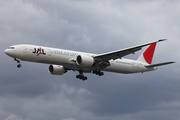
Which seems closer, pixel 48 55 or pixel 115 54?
pixel 48 55

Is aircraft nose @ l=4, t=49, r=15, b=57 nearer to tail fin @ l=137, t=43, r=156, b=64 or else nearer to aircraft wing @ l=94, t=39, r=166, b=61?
aircraft wing @ l=94, t=39, r=166, b=61

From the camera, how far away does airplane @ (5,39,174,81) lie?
152ft

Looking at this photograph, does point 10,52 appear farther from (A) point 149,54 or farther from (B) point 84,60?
(A) point 149,54

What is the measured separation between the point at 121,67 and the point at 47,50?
14679 mm

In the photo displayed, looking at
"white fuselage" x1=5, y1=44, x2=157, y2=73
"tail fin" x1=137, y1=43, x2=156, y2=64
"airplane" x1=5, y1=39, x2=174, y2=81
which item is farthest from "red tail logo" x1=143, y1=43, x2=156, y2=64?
"white fuselage" x1=5, y1=44, x2=157, y2=73

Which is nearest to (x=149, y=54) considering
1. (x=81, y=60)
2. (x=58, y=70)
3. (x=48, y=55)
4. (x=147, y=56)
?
(x=147, y=56)

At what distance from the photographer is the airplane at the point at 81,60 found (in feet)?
152

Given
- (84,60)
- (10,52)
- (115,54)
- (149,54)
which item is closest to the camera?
(10,52)

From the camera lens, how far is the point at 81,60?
49031 millimetres

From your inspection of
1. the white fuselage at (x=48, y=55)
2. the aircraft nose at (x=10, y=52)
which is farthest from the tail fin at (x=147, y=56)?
Result: the aircraft nose at (x=10, y=52)

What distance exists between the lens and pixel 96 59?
51406mm

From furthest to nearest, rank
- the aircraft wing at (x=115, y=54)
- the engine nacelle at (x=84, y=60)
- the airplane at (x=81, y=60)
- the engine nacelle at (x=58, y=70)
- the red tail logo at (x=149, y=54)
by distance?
the red tail logo at (x=149, y=54)
the engine nacelle at (x=58, y=70)
the engine nacelle at (x=84, y=60)
the aircraft wing at (x=115, y=54)
the airplane at (x=81, y=60)

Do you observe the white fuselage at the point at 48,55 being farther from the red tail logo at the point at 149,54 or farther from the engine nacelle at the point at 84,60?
the red tail logo at the point at 149,54

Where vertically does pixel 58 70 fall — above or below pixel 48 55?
above
